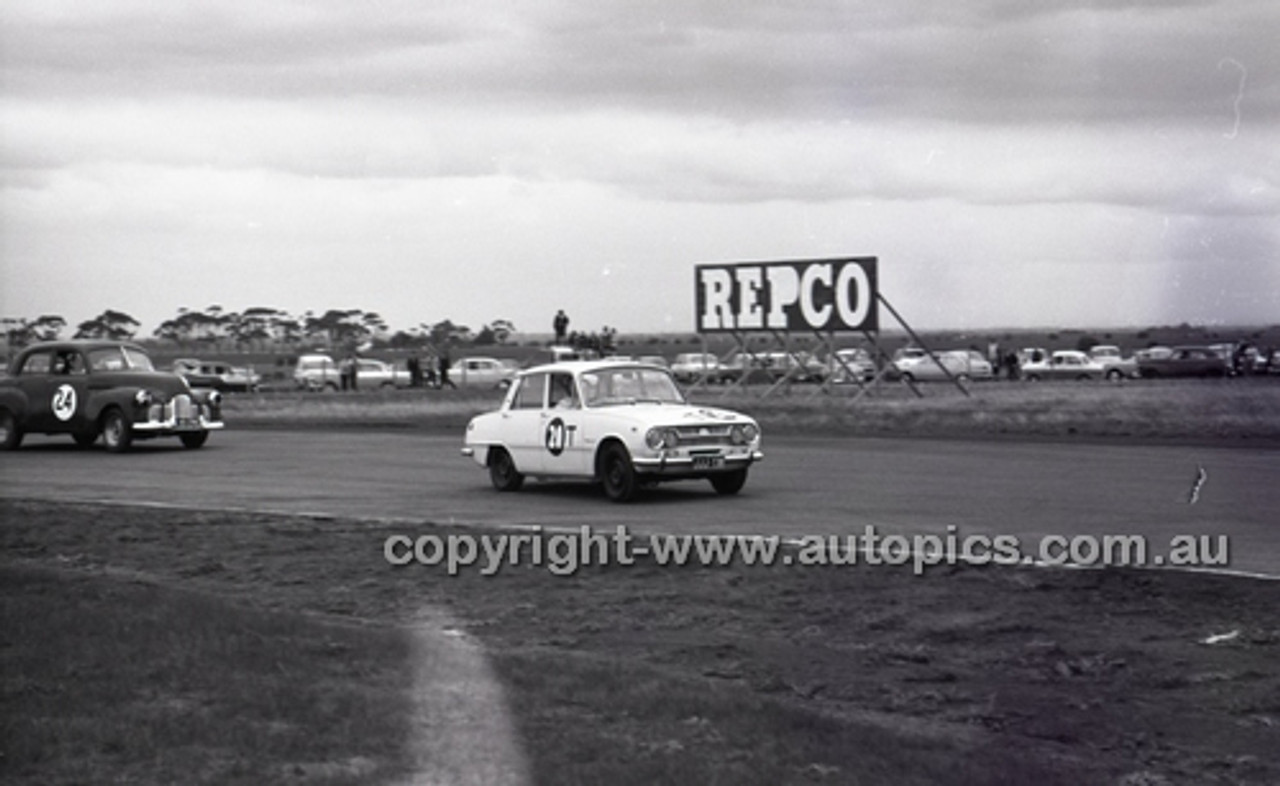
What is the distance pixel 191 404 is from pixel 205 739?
21174mm

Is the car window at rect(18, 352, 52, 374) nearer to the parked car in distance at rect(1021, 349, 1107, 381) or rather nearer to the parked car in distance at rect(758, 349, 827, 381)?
the parked car in distance at rect(758, 349, 827, 381)

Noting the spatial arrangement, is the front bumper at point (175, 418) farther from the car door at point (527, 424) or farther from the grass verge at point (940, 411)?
the car door at point (527, 424)

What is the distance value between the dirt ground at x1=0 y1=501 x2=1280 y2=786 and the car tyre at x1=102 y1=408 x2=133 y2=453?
1344cm

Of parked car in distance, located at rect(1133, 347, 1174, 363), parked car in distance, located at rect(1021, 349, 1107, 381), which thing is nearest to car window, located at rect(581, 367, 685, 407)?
parked car in distance, located at rect(1133, 347, 1174, 363)

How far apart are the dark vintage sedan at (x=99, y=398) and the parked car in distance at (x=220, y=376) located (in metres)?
39.6

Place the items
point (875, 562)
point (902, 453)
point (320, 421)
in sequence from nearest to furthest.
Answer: point (875, 562) < point (902, 453) < point (320, 421)

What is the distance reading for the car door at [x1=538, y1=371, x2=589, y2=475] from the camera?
17844 millimetres

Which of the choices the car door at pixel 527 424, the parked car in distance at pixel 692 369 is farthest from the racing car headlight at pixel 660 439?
the parked car in distance at pixel 692 369

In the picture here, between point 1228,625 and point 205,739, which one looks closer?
point 205,739

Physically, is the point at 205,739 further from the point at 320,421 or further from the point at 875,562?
the point at 320,421

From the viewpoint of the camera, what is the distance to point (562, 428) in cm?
1806

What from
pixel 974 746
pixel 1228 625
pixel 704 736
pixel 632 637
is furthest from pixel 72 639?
pixel 1228 625

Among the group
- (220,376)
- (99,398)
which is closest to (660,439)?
(99,398)

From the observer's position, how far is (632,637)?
966 centimetres
